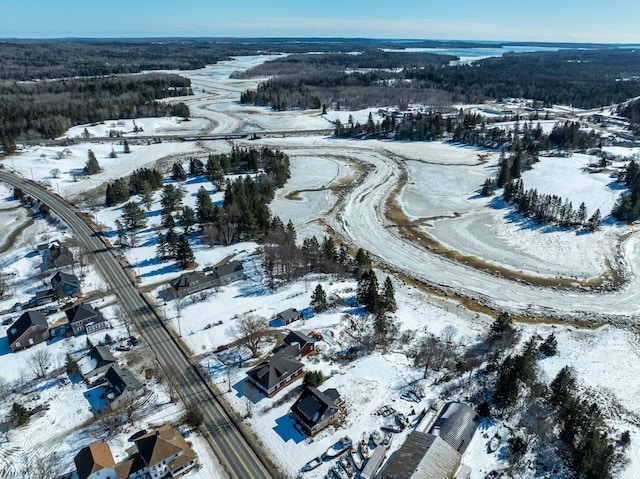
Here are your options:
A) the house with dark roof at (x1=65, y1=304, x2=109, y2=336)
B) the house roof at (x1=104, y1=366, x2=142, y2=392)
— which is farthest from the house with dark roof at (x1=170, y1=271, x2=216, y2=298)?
the house roof at (x1=104, y1=366, x2=142, y2=392)

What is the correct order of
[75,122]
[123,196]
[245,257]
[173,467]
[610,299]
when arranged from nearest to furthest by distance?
[173,467], [610,299], [245,257], [123,196], [75,122]

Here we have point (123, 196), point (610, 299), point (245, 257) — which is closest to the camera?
point (610, 299)

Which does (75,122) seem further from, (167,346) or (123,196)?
(167,346)

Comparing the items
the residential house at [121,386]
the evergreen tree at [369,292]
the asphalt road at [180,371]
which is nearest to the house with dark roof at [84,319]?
the asphalt road at [180,371]

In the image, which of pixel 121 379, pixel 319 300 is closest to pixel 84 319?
pixel 121 379

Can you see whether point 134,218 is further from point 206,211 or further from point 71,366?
point 71,366

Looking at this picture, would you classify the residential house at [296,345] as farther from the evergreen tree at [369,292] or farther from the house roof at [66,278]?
the house roof at [66,278]

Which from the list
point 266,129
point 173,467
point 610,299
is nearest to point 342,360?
point 173,467
